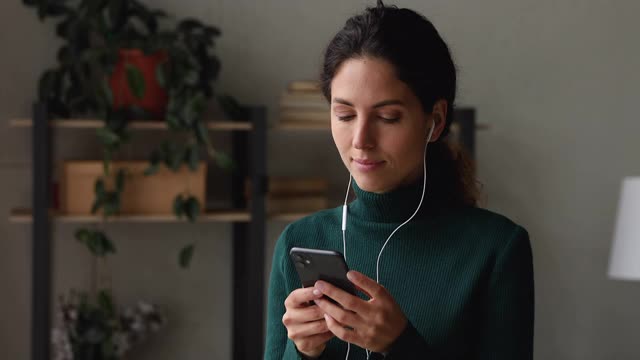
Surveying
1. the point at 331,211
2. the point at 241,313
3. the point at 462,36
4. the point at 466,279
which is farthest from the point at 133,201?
the point at 466,279

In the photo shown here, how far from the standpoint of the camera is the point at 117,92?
306 centimetres

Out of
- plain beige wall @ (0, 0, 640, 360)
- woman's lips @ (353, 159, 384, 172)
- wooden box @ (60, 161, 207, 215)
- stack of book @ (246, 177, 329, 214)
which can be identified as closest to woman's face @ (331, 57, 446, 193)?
woman's lips @ (353, 159, 384, 172)

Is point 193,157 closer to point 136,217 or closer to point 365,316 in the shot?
point 136,217

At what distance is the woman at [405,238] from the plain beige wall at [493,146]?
215cm

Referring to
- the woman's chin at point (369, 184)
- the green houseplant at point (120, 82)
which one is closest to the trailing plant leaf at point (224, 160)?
the green houseplant at point (120, 82)

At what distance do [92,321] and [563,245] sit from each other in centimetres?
194

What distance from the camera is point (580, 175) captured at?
379cm

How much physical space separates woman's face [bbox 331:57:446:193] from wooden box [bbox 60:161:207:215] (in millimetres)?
1947

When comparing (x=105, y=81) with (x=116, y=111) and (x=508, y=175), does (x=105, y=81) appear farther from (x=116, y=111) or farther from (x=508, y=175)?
(x=508, y=175)

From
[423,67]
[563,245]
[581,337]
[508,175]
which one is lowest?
[581,337]

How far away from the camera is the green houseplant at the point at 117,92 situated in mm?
3006

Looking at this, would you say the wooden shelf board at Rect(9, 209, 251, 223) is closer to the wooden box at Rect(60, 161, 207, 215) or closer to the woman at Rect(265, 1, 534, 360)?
the wooden box at Rect(60, 161, 207, 215)

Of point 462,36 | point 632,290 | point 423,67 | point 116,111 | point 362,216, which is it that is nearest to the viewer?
point 423,67

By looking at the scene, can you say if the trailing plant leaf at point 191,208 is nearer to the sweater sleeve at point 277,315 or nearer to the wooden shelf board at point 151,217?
the wooden shelf board at point 151,217
